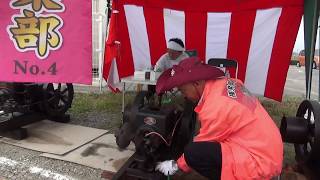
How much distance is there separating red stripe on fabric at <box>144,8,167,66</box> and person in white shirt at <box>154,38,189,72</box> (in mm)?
640

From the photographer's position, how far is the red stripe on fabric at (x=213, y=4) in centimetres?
452

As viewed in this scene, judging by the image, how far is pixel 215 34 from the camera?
525 cm

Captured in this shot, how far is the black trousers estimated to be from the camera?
2119 millimetres

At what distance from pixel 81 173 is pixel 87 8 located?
1504 mm

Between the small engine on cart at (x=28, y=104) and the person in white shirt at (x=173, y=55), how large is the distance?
128 cm

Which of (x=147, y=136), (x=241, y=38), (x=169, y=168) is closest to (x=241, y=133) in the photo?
(x=169, y=168)

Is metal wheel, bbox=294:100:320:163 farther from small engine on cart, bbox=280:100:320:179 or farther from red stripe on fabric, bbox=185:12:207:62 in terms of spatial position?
red stripe on fabric, bbox=185:12:207:62

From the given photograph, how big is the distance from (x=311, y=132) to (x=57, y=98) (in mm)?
3139

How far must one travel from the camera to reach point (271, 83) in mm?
5125

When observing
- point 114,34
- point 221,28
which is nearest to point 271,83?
point 221,28

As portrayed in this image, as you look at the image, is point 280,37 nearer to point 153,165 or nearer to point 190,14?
point 190,14

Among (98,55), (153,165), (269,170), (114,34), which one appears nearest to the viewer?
(269,170)

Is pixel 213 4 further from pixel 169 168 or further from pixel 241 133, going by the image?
pixel 241 133

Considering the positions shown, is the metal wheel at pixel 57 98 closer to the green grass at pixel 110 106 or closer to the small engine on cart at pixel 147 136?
the green grass at pixel 110 106
